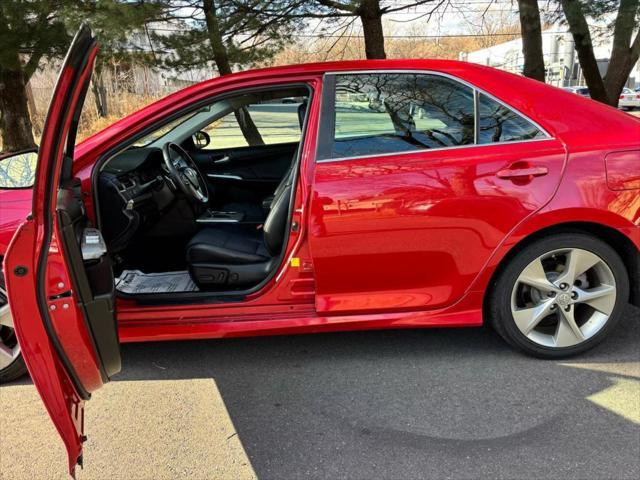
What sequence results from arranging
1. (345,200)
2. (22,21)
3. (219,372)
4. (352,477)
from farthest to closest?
(22,21) < (219,372) < (345,200) < (352,477)

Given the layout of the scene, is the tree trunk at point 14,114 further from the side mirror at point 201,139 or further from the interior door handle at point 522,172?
the interior door handle at point 522,172

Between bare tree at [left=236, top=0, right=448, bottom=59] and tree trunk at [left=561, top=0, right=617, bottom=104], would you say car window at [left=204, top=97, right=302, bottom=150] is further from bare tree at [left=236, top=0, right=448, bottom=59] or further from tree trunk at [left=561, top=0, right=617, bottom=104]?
tree trunk at [left=561, top=0, right=617, bottom=104]

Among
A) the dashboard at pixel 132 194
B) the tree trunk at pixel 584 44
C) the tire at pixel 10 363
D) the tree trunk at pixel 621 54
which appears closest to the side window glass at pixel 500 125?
the dashboard at pixel 132 194

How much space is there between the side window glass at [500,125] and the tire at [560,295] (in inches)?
21.4

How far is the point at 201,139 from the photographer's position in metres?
4.23

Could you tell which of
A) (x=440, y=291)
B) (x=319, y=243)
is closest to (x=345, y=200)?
(x=319, y=243)

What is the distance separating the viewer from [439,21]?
774 centimetres

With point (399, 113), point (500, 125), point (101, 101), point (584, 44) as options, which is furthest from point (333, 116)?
point (101, 101)

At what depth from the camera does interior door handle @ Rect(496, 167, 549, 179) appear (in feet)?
8.04

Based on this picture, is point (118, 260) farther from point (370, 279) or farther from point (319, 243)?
point (370, 279)

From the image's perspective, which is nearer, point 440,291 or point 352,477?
point 352,477

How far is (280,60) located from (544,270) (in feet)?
19.1

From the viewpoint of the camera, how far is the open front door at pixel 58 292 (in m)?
1.80

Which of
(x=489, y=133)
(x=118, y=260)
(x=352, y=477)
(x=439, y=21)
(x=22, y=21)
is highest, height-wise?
(x=22, y=21)
